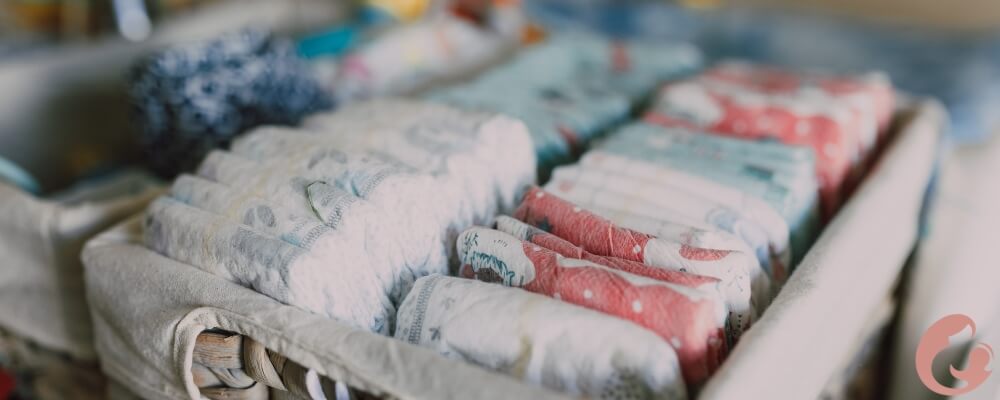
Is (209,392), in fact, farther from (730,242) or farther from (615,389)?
(730,242)

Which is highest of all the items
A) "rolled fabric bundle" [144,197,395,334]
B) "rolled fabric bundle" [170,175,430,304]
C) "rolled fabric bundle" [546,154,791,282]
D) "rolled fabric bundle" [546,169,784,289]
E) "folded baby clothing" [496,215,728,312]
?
"rolled fabric bundle" [546,154,791,282]

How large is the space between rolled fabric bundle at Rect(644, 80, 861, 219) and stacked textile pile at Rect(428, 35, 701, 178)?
11 cm

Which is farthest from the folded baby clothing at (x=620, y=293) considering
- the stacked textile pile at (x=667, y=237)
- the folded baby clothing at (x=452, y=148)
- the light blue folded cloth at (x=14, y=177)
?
the light blue folded cloth at (x=14, y=177)

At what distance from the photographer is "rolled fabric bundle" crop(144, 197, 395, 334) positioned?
2.53 feet

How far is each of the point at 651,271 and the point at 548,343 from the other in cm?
16

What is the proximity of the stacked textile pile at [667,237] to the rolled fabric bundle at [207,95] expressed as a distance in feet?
1.99

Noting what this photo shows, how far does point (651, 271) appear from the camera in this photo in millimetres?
775

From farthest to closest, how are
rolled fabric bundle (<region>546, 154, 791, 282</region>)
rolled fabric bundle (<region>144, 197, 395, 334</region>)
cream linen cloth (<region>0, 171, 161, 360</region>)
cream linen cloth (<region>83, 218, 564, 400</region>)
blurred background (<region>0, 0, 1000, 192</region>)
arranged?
blurred background (<region>0, 0, 1000, 192</region>) → cream linen cloth (<region>0, 171, 161, 360</region>) → rolled fabric bundle (<region>546, 154, 791, 282</region>) → rolled fabric bundle (<region>144, 197, 395, 334</region>) → cream linen cloth (<region>83, 218, 564, 400</region>)

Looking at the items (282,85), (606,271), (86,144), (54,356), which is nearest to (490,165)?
(606,271)

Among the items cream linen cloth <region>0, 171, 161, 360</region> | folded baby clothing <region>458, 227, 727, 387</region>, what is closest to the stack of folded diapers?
folded baby clothing <region>458, 227, 727, 387</region>

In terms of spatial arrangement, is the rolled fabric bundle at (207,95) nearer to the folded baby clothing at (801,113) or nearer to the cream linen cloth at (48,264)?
the cream linen cloth at (48,264)

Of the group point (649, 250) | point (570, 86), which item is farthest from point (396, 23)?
point (649, 250)

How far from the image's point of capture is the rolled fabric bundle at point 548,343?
66 cm

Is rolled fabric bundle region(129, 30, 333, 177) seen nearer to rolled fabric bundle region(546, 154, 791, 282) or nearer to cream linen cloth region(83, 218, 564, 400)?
cream linen cloth region(83, 218, 564, 400)
